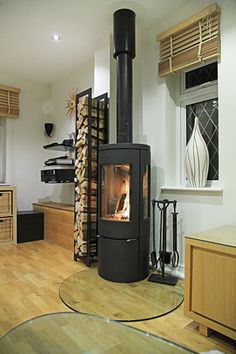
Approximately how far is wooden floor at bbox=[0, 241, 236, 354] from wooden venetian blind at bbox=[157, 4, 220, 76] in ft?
6.96

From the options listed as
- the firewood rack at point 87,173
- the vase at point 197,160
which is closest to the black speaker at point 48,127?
the firewood rack at point 87,173

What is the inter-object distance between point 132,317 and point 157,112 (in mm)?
1952

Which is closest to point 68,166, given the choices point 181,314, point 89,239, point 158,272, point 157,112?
point 89,239

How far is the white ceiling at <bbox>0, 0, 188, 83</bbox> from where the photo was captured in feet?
8.36

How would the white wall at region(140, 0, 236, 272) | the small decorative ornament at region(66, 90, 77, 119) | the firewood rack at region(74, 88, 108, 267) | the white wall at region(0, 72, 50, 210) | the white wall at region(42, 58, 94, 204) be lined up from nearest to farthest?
the white wall at region(140, 0, 236, 272) → the firewood rack at region(74, 88, 108, 267) → the white wall at region(42, 58, 94, 204) → the small decorative ornament at region(66, 90, 77, 119) → the white wall at region(0, 72, 50, 210)

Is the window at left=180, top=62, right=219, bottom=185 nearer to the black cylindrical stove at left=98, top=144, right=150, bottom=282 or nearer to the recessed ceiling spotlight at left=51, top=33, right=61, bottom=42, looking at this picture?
the black cylindrical stove at left=98, top=144, right=150, bottom=282

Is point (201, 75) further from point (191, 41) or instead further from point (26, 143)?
point (26, 143)

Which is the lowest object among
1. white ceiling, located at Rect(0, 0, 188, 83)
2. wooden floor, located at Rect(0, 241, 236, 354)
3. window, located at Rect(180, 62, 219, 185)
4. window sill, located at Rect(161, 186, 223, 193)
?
wooden floor, located at Rect(0, 241, 236, 354)

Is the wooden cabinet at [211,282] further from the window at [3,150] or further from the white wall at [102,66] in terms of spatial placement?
the window at [3,150]

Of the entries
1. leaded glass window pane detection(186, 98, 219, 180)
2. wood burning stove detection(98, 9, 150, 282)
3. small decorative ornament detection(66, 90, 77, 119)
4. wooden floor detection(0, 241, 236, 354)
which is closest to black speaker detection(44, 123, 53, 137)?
small decorative ornament detection(66, 90, 77, 119)

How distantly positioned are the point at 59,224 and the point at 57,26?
8.16 feet

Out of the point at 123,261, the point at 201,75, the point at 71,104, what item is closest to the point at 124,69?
the point at 201,75

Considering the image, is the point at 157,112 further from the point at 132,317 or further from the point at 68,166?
the point at 132,317

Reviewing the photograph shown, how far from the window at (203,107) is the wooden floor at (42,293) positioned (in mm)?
1347
